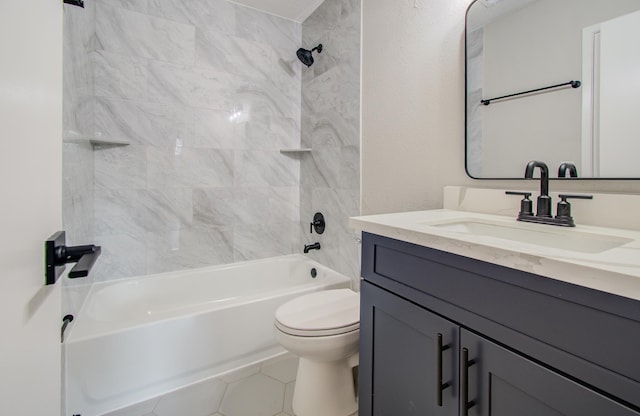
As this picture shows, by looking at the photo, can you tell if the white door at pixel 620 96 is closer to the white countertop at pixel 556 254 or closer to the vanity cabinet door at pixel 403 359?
the white countertop at pixel 556 254

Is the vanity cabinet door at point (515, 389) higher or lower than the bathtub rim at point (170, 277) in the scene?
higher

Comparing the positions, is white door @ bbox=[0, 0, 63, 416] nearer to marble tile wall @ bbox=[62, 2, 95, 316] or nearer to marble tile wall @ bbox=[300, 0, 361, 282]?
marble tile wall @ bbox=[62, 2, 95, 316]

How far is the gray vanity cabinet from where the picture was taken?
53 centimetres

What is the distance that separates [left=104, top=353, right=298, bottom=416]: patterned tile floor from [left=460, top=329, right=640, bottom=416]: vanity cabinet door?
1.05m

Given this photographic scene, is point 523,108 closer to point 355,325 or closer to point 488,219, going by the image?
point 488,219

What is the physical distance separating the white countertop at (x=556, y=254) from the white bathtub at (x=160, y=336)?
1151 mm

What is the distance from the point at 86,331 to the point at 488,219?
5.92 feet

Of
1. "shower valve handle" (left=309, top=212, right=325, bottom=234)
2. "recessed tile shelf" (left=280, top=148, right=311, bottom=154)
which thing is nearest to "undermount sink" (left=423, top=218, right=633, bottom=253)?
"shower valve handle" (left=309, top=212, right=325, bottom=234)

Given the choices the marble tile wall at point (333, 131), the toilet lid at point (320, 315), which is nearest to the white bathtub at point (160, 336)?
the marble tile wall at point (333, 131)

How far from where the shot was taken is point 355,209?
210cm

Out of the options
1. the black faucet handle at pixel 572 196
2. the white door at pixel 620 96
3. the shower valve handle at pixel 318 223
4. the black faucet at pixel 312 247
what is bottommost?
the black faucet at pixel 312 247

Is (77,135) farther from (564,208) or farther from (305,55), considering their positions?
(564,208)

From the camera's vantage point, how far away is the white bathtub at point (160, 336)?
4.58 feet

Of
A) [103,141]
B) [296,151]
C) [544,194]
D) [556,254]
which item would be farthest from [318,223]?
[556,254]
